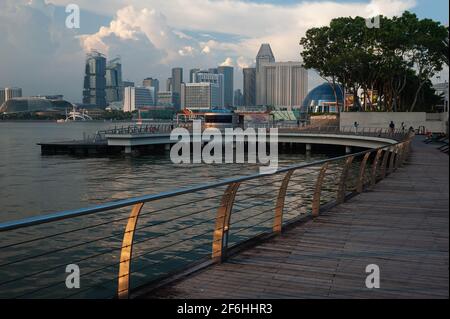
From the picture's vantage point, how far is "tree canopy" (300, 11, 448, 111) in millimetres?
62531

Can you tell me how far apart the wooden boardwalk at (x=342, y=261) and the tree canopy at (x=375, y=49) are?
54.1m

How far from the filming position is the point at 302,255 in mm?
7340

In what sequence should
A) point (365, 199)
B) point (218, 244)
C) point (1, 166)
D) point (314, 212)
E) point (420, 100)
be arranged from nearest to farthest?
1. point (218, 244)
2. point (314, 212)
3. point (365, 199)
4. point (1, 166)
5. point (420, 100)

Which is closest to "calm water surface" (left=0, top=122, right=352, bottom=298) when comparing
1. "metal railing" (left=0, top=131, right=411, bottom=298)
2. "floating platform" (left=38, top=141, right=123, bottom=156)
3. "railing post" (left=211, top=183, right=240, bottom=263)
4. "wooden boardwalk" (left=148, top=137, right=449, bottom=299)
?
"metal railing" (left=0, top=131, right=411, bottom=298)

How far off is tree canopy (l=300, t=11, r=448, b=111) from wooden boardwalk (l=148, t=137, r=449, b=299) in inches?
2130

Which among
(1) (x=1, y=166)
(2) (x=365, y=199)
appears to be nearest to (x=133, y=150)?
(1) (x=1, y=166)

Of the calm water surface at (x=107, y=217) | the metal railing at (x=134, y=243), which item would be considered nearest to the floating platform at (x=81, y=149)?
the calm water surface at (x=107, y=217)

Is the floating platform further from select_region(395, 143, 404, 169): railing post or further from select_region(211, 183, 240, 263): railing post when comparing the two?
select_region(211, 183, 240, 263): railing post

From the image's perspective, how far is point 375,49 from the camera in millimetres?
67000

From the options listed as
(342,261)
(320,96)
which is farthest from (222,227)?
(320,96)

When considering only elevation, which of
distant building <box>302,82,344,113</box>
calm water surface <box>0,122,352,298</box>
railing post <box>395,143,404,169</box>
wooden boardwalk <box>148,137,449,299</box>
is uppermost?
distant building <box>302,82,344,113</box>

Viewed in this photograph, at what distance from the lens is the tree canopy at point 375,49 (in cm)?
6253

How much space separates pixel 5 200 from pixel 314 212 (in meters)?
20.1
